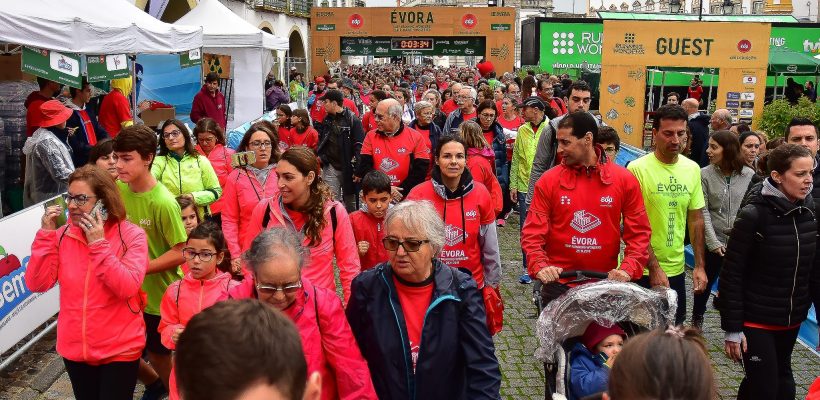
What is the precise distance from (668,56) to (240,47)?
352 inches

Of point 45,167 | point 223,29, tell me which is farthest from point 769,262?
point 223,29

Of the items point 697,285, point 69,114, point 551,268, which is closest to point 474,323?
point 551,268

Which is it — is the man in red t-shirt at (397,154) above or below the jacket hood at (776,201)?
below

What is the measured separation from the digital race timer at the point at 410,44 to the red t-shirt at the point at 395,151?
28546 mm

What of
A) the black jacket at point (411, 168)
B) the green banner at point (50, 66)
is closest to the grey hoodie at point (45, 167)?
the green banner at point (50, 66)

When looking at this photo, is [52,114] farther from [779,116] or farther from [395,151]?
[779,116]

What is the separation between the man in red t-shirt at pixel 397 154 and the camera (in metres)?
8.03

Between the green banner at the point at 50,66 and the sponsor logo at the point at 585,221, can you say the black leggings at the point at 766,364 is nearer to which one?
the sponsor logo at the point at 585,221

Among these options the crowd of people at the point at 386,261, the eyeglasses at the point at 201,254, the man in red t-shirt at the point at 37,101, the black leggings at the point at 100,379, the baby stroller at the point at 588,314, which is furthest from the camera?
the man in red t-shirt at the point at 37,101

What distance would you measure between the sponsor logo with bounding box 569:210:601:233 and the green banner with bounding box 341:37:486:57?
3141cm

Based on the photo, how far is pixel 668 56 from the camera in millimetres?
15633

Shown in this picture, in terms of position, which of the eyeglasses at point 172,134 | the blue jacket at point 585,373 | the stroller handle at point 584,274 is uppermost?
the eyeglasses at point 172,134

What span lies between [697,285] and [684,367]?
379 cm

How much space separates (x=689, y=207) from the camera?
5.42 m
